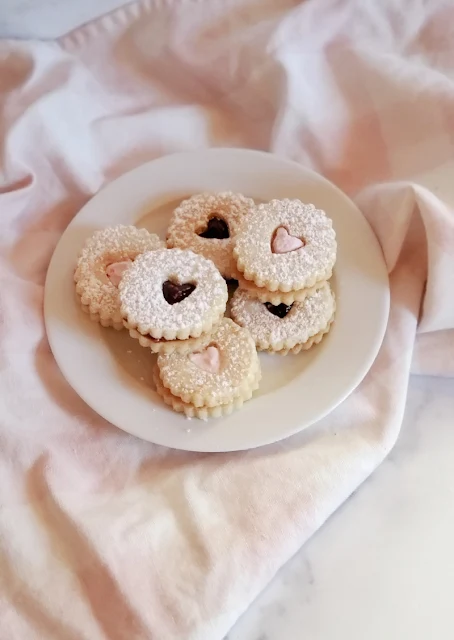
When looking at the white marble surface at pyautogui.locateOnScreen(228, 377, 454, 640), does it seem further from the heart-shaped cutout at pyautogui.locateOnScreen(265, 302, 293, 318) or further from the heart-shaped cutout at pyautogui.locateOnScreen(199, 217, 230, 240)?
the heart-shaped cutout at pyautogui.locateOnScreen(199, 217, 230, 240)

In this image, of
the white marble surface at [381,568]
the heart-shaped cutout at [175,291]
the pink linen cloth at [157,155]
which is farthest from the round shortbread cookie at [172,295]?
the white marble surface at [381,568]

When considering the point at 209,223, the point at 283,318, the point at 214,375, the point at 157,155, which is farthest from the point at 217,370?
the point at 157,155

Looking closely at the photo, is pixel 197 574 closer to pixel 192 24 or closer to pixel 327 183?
pixel 327 183

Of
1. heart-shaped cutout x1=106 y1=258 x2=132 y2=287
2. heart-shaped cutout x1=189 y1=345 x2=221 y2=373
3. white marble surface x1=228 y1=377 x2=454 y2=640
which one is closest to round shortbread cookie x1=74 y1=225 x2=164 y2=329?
heart-shaped cutout x1=106 y1=258 x2=132 y2=287

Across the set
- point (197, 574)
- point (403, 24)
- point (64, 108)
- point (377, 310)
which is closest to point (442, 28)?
point (403, 24)

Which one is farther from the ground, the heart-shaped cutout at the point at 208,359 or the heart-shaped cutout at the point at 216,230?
the heart-shaped cutout at the point at 216,230

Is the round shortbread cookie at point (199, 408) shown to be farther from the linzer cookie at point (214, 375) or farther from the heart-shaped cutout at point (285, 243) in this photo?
the heart-shaped cutout at point (285, 243)

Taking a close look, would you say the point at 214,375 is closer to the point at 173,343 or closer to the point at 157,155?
the point at 173,343
